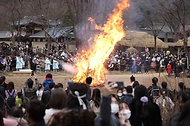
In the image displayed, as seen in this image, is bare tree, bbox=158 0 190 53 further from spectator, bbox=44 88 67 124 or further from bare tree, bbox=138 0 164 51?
spectator, bbox=44 88 67 124

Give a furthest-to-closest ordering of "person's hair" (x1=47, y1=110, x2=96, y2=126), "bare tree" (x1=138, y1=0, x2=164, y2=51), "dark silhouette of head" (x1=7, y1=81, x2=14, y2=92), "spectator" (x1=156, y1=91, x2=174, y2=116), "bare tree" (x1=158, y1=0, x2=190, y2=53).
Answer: "bare tree" (x1=138, y1=0, x2=164, y2=51)
"bare tree" (x1=158, y1=0, x2=190, y2=53)
"dark silhouette of head" (x1=7, y1=81, x2=14, y2=92)
"spectator" (x1=156, y1=91, x2=174, y2=116)
"person's hair" (x1=47, y1=110, x2=96, y2=126)

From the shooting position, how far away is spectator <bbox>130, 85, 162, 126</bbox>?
175 inches

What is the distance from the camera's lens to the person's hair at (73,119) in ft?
10.2

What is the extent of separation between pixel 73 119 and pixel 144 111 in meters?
1.62

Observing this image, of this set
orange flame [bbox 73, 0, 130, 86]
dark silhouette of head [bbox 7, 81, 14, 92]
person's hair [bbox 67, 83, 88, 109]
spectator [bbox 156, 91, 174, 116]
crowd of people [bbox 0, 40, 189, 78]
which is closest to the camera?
person's hair [bbox 67, 83, 88, 109]

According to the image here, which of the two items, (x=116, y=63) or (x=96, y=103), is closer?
(x=96, y=103)

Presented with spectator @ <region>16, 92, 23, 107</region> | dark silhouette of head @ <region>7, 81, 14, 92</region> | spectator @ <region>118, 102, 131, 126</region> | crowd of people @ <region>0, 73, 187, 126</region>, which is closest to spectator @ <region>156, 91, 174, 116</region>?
crowd of people @ <region>0, 73, 187, 126</region>

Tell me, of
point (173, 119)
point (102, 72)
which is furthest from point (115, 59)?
point (173, 119)

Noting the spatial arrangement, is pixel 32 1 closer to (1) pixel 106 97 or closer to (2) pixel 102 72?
(2) pixel 102 72

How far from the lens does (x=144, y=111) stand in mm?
4457

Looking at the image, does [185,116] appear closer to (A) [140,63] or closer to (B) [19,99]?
(B) [19,99]

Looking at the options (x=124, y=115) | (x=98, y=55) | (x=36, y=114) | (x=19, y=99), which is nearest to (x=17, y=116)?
(x=36, y=114)

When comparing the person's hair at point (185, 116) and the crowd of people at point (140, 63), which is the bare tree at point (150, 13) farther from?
the person's hair at point (185, 116)

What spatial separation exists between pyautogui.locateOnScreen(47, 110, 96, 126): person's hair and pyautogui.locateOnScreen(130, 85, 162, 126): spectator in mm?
1438
